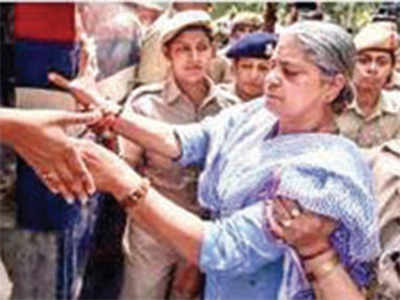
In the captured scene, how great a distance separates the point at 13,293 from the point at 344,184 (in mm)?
1405

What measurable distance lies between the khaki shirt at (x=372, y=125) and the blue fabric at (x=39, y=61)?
5.95 ft

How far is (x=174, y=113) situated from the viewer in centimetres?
371

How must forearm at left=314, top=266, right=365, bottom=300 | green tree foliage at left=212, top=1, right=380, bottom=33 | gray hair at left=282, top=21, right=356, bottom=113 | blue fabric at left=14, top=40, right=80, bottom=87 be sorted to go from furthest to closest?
green tree foliage at left=212, top=1, right=380, bottom=33, blue fabric at left=14, top=40, right=80, bottom=87, gray hair at left=282, top=21, right=356, bottom=113, forearm at left=314, top=266, right=365, bottom=300

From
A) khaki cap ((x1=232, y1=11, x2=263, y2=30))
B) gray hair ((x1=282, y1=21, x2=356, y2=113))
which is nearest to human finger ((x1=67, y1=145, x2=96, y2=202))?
gray hair ((x1=282, y1=21, x2=356, y2=113))

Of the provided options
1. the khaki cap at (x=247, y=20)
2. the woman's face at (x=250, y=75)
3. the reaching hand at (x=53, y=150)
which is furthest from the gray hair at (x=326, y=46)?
the khaki cap at (x=247, y=20)

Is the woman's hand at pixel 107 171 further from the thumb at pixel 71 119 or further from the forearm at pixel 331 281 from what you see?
the forearm at pixel 331 281

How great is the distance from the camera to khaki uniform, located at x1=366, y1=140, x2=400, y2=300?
214 cm

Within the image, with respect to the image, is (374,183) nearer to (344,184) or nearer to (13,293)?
(344,184)

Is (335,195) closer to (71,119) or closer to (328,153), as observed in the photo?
(328,153)

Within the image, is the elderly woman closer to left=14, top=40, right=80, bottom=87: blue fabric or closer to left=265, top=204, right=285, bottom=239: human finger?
left=265, top=204, right=285, bottom=239: human finger

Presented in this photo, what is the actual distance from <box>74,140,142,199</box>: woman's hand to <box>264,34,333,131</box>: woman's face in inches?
18.8

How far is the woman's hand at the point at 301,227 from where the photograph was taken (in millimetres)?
2092

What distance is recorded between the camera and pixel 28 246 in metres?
2.94

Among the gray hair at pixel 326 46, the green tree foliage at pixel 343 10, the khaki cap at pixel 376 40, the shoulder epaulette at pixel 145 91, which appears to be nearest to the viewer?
the gray hair at pixel 326 46
